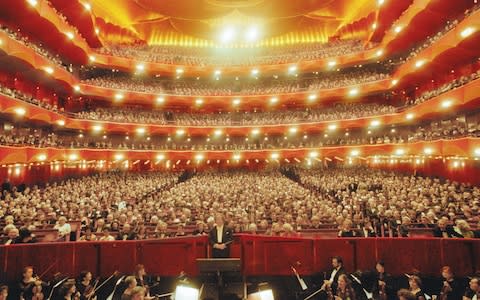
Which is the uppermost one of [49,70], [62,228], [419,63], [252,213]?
[419,63]

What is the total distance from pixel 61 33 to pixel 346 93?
25428 mm

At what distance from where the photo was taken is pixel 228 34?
42438mm

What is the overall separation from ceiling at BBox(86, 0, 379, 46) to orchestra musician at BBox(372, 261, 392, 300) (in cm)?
3426

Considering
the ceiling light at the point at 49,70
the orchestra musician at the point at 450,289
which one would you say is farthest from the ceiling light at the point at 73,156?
the orchestra musician at the point at 450,289

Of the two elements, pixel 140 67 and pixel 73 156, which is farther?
pixel 140 67

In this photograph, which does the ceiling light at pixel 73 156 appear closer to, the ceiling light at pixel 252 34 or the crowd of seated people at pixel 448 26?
the ceiling light at pixel 252 34

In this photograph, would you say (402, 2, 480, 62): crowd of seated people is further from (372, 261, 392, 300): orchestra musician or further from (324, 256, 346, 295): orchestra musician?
(324, 256, 346, 295): orchestra musician

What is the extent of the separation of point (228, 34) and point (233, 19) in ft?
6.89

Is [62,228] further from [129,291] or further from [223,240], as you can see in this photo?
[129,291]

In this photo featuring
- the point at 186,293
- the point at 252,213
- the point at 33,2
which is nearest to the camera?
the point at 186,293

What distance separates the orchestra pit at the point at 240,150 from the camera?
6.86 metres

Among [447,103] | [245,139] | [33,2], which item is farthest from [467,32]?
[245,139]

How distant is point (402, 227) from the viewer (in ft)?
30.8

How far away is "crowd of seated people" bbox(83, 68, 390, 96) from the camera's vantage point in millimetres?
34562
